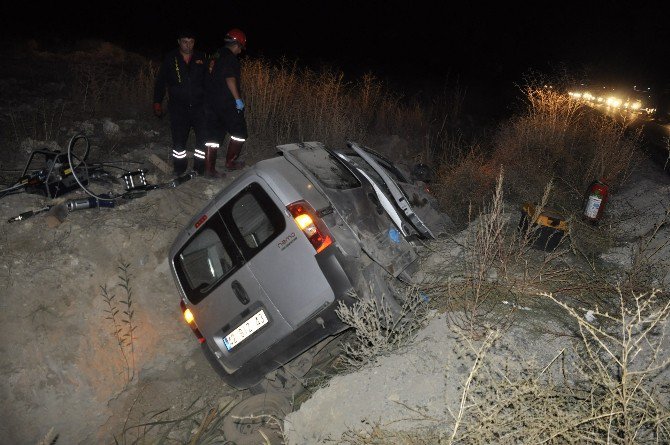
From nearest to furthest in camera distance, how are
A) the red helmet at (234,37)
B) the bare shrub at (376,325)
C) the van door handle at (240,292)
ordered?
the bare shrub at (376,325) → the van door handle at (240,292) → the red helmet at (234,37)

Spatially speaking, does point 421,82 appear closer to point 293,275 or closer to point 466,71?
point 466,71

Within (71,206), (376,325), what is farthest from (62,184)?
(376,325)

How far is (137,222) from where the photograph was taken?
5.29 m

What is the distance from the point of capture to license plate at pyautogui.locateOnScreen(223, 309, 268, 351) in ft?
11.6

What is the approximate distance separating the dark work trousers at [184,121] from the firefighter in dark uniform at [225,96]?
0.14 meters

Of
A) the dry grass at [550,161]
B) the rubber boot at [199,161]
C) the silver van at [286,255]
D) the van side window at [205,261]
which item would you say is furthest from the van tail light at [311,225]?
the rubber boot at [199,161]

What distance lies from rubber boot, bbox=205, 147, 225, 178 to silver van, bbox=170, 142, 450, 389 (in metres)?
2.19

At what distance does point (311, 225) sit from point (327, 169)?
0.85 meters

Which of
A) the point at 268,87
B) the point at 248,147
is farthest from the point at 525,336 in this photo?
the point at 268,87

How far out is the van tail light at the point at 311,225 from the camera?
3.29 metres

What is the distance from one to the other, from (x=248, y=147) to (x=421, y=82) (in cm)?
1315

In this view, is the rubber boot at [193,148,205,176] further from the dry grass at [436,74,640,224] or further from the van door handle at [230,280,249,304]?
the dry grass at [436,74,640,224]

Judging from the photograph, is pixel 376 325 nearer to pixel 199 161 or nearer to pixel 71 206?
pixel 71 206

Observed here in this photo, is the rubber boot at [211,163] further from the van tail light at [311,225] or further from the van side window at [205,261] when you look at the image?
the van tail light at [311,225]
